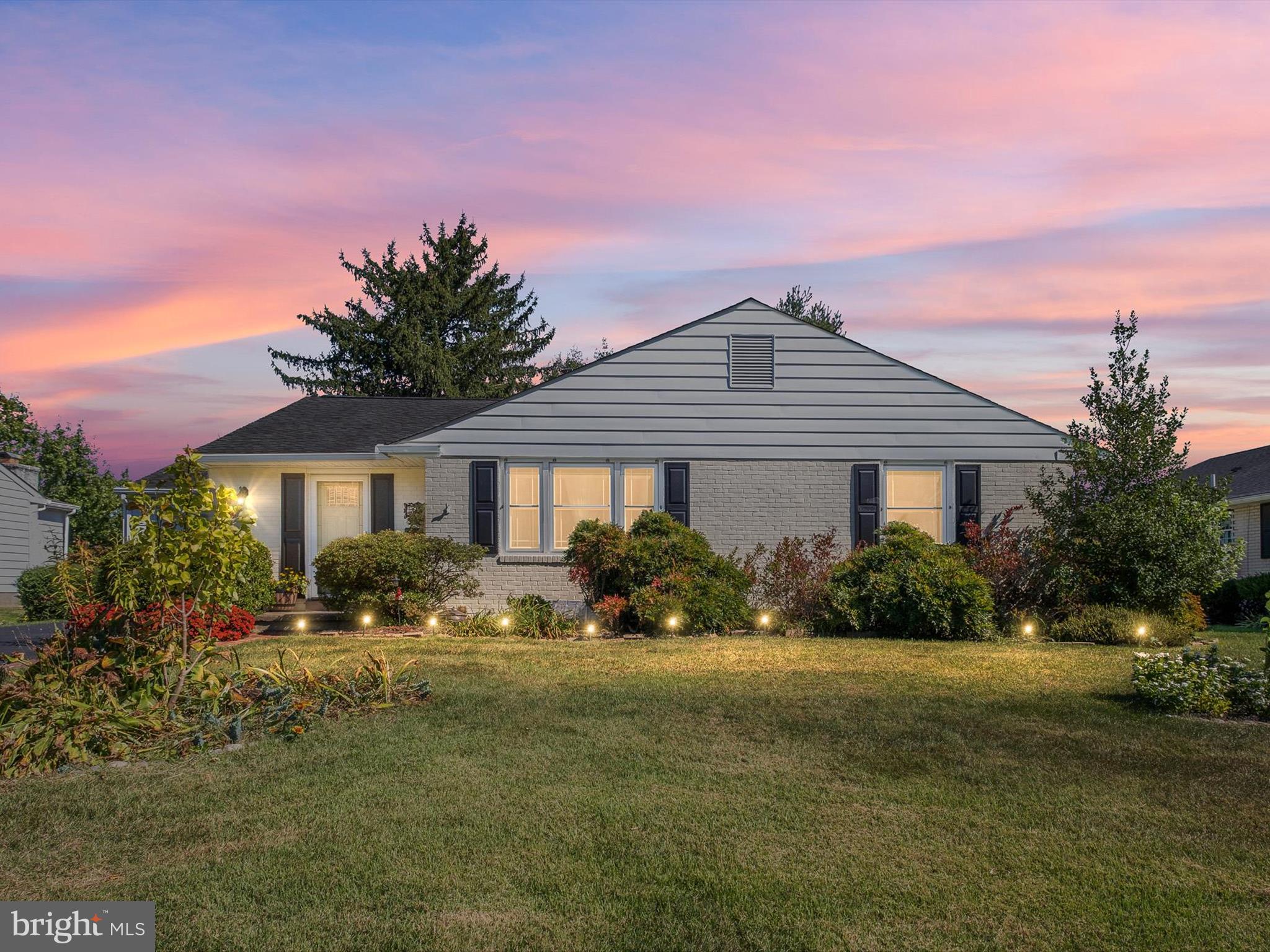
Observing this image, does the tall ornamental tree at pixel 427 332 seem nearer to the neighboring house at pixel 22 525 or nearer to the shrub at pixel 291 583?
the neighboring house at pixel 22 525

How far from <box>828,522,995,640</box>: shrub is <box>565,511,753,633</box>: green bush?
142 cm

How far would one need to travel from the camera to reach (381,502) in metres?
17.9

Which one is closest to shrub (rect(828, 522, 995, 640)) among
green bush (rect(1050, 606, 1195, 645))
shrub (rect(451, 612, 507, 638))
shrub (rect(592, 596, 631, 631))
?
green bush (rect(1050, 606, 1195, 645))

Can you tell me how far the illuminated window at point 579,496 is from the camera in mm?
16094

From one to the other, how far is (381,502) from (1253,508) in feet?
73.9

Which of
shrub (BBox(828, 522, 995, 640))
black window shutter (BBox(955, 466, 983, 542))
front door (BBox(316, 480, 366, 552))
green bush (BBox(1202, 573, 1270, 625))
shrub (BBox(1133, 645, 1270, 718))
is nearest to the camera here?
shrub (BBox(1133, 645, 1270, 718))

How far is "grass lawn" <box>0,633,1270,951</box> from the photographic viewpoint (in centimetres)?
412

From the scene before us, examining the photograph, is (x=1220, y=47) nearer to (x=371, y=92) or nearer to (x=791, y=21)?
(x=791, y=21)

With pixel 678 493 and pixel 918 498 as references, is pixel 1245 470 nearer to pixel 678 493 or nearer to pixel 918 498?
pixel 918 498

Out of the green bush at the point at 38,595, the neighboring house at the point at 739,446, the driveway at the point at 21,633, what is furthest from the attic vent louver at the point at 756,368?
the green bush at the point at 38,595

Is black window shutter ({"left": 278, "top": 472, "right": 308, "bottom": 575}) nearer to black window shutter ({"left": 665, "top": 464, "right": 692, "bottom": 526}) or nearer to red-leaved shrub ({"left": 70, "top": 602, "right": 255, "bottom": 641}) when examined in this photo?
black window shutter ({"left": 665, "top": 464, "right": 692, "bottom": 526})

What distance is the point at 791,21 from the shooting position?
40.8 feet

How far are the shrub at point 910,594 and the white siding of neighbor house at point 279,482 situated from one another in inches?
319

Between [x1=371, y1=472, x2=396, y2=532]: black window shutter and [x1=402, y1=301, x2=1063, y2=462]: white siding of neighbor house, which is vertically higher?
[x1=402, y1=301, x2=1063, y2=462]: white siding of neighbor house
